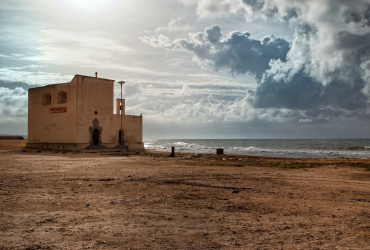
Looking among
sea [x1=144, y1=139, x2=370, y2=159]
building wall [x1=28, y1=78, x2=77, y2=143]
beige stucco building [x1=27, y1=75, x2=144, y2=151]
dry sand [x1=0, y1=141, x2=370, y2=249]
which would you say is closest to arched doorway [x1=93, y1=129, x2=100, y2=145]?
beige stucco building [x1=27, y1=75, x2=144, y2=151]

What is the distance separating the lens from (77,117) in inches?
1152

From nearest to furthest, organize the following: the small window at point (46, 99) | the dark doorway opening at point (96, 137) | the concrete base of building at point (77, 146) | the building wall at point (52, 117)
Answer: the concrete base of building at point (77, 146)
the building wall at point (52, 117)
the dark doorway opening at point (96, 137)
the small window at point (46, 99)

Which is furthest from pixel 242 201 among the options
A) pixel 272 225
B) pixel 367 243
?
pixel 367 243

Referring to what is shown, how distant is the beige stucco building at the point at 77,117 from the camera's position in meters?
29.5

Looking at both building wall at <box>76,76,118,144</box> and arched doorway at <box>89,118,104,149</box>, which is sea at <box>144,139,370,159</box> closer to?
building wall at <box>76,76,118,144</box>

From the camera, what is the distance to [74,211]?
19.9 feet

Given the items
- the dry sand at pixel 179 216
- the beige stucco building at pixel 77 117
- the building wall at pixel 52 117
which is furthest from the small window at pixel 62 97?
the dry sand at pixel 179 216

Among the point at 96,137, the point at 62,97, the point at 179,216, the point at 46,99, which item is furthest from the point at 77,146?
the point at 179,216

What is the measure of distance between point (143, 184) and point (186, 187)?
1.26 meters

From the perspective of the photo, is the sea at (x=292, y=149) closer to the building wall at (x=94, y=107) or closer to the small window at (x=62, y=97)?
the building wall at (x=94, y=107)

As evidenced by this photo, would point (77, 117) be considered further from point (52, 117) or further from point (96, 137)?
point (52, 117)

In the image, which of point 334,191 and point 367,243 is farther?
point 334,191

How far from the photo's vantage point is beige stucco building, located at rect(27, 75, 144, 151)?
2955 centimetres

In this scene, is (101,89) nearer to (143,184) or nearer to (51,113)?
(51,113)
